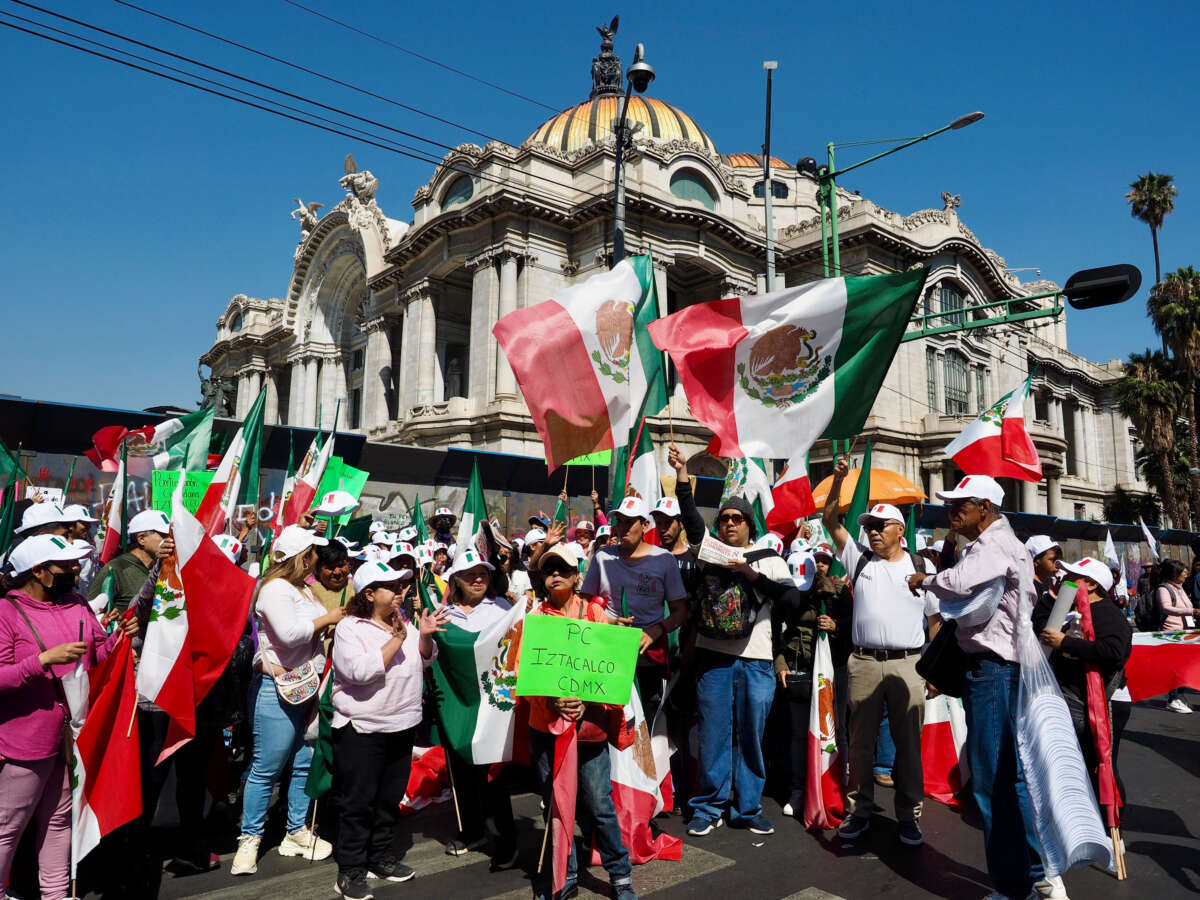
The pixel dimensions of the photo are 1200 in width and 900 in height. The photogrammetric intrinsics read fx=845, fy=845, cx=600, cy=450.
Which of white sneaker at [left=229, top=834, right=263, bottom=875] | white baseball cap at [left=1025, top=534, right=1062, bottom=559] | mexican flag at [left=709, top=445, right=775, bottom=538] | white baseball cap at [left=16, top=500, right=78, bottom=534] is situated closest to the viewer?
white baseball cap at [left=16, top=500, right=78, bottom=534]

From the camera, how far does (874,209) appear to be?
32188 millimetres

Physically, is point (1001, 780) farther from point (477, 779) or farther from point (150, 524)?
point (150, 524)

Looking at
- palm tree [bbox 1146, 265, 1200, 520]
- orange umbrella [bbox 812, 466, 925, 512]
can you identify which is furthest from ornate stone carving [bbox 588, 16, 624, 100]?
orange umbrella [bbox 812, 466, 925, 512]

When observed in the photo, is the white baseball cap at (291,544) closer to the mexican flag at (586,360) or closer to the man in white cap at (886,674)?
the mexican flag at (586,360)

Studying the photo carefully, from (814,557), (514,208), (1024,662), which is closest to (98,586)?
(814,557)

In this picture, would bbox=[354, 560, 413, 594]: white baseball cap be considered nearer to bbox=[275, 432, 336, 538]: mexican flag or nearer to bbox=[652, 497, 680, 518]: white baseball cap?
bbox=[652, 497, 680, 518]: white baseball cap

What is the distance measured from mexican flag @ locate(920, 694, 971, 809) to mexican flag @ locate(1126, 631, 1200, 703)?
1.23 m

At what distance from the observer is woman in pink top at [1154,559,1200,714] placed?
10352mm

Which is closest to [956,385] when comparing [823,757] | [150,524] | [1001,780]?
[823,757]

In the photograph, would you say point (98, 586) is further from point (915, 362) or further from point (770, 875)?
point (915, 362)

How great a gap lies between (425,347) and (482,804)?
95.5ft

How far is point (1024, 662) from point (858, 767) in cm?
147

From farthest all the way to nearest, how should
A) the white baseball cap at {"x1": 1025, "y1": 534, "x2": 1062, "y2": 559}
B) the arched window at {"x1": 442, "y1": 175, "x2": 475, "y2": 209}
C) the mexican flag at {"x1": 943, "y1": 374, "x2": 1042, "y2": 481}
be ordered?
the arched window at {"x1": 442, "y1": 175, "x2": 475, "y2": 209} < the mexican flag at {"x1": 943, "y1": 374, "x2": 1042, "y2": 481} < the white baseball cap at {"x1": 1025, "y1": 534, "x2": 1062, "y2": 559}

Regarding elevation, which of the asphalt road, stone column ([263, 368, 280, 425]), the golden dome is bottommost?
the asphalt road
